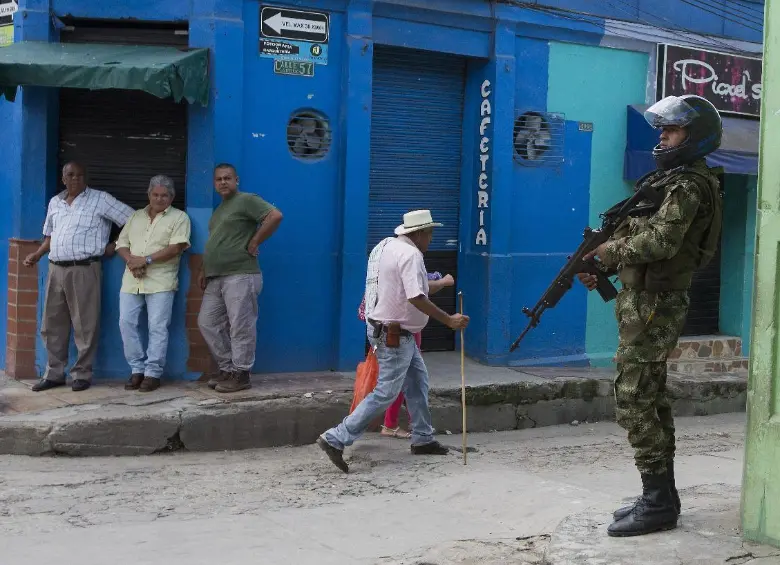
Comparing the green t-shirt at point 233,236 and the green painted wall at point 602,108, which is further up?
the green painted wall at point 602,108

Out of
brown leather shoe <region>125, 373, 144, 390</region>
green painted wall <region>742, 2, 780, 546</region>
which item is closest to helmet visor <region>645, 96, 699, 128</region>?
green painted wall <region>742, 2, 780, 546</region>

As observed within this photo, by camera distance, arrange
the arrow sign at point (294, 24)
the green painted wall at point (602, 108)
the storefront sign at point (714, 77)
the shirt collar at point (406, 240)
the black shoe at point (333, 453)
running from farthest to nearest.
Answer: the storefront sign at point (714, 77), the green painted wall at point (602, 108), the arrow sign at point (294, 24), the shirt collar at point (406, 240), the black shoe at point (333, 453)

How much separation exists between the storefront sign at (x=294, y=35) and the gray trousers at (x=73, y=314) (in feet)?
7.78

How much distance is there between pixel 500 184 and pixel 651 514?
5.47m

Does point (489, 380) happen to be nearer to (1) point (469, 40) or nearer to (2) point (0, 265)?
(1) point (469, 40)

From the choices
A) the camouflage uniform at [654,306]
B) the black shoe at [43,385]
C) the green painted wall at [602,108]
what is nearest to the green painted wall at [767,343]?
the camouflage uniform at [654,306]

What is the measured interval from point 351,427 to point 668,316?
2661mm

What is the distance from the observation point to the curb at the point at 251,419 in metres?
7.33

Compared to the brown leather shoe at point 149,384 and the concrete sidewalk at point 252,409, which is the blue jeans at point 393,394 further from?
the brown leather shoe at point 149,384

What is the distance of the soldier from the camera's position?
4.96 metres

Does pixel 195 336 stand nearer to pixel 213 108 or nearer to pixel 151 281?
pixel 151 281

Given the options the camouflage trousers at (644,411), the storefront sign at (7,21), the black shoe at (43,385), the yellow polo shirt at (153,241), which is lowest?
the black shoe at (43,385)

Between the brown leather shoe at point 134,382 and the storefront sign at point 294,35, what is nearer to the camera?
the brown leather shoe at point 134,382

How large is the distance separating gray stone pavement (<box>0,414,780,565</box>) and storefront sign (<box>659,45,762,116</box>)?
4.53 meters
